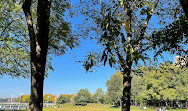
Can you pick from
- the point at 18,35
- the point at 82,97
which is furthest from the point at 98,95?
the point at 18,35

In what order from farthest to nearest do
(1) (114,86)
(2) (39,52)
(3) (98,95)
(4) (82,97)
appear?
(3) (98,95), (4) (82,97), (1) (114,86), (2) (39,52)

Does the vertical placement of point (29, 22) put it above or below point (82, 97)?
above

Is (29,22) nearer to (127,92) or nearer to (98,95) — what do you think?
(127,92)

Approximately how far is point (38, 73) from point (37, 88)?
0.42 meters

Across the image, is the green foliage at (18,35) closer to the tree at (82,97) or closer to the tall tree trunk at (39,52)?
the tall tree trunk at (39,52)

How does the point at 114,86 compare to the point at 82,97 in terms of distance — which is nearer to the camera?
the point at 114,86

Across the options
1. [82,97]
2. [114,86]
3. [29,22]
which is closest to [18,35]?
[29,22]

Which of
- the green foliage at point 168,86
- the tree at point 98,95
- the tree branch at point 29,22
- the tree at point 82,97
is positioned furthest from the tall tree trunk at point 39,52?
the tree at point 98,95

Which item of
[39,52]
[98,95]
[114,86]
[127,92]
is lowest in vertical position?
[98,95]

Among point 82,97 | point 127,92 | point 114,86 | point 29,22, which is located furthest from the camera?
point 82,97

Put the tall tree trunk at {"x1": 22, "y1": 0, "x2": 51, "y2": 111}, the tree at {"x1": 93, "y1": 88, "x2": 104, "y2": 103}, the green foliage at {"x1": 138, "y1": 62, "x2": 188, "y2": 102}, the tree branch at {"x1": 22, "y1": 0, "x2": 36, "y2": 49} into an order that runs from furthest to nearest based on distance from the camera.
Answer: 1. the tree at {"x1": 93, "y1": 88, "x2": 104, "y2": 103}
2. the green foliage at {"x1": 138, "y1": 62, "x2": 188, "y2": 102}
3. the tree branch at {"x1": 22, "y1": 0, "x2": 36, "y2": 49}
4. the tall tree trunk at {"x1": 22, "y1": 0, "x2": 51, "y2": 111}

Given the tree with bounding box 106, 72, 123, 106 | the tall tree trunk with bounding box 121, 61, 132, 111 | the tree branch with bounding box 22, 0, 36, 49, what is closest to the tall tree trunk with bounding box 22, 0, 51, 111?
the tree branch with bounding box 22, 0, 36, 49

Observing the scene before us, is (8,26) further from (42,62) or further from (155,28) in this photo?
(155,28)

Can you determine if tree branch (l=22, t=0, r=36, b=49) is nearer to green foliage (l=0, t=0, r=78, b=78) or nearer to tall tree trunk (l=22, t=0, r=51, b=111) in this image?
tall tree trunk (l=22, t=0, r=51, b=111)
